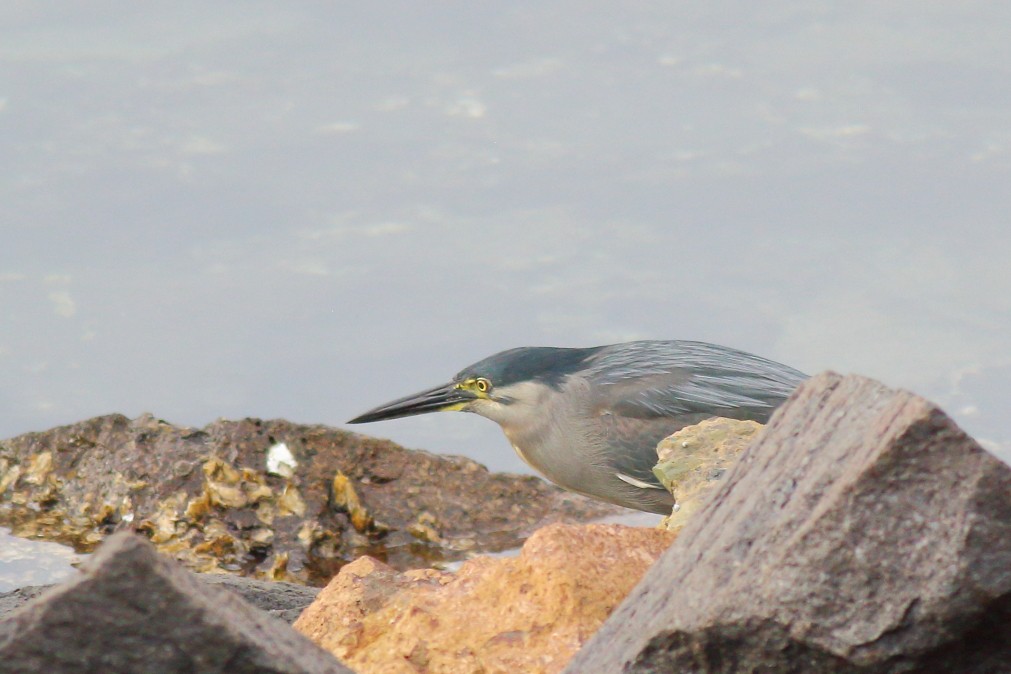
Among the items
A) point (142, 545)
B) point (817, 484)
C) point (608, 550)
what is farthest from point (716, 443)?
point (142, 545)

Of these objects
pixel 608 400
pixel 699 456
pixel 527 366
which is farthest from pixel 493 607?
pixel 527 366

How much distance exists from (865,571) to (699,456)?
1.62m

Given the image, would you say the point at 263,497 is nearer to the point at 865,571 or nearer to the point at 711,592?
the point at 711,592

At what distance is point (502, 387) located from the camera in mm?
6762

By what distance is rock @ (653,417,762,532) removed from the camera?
3660mm

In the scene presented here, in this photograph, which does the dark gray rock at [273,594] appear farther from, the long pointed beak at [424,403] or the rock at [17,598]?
the long pointed beak at [424,403]

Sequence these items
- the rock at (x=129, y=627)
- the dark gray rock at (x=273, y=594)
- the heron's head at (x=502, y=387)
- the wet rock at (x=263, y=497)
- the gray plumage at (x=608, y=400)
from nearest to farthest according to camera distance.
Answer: the rock at (x=129, y=627), the dark gray rock at (x=273, y=594), the wet rock at (x=263, y=497), the gray plumage at (x=608, y=400), the heron's head at (x=502, y=387)

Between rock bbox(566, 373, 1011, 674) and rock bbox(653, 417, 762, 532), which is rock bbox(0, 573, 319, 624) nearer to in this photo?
rock bbox(653, 417, 762, 532)

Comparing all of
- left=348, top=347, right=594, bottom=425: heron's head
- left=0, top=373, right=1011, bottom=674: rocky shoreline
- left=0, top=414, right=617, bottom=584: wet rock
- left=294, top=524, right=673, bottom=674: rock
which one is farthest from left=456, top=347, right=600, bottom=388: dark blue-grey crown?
left=294, top=524, right=673, bottom=674: rock

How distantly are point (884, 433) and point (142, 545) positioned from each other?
1069 mm

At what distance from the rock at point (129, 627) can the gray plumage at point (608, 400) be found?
415cm

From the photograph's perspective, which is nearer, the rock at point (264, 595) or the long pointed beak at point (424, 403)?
the rock at point (264, 595)

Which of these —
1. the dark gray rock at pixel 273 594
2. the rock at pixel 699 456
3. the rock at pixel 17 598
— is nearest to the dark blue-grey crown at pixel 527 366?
the dark gray rock at pixel 273 594

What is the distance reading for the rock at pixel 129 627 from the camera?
2004 mm
